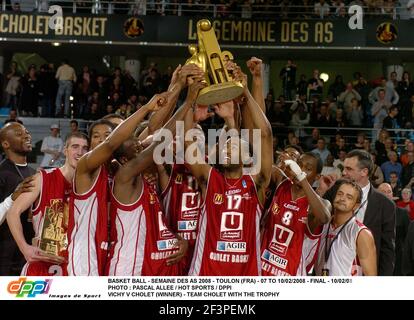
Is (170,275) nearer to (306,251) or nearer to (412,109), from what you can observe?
(306,251)

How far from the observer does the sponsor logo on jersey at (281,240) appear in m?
4.80

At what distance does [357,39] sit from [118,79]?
20.2 ft

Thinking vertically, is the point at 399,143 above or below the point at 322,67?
below

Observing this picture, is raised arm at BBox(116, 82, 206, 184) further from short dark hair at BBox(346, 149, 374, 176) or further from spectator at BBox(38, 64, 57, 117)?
spectator at BBox(38, 64, 57, 117)

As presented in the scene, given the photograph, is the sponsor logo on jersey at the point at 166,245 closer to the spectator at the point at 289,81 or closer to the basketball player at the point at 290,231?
the basketball player at the point at 290,231

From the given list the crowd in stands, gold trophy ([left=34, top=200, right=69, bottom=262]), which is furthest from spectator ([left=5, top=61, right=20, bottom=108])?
gold trophy ([left=34, top=200, right=69, bottom=262])

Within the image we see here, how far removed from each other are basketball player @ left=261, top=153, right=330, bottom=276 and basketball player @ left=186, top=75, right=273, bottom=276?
0.20 metres

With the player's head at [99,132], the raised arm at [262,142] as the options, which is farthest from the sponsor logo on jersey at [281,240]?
the player's head at [99,132]

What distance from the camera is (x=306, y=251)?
4.96m

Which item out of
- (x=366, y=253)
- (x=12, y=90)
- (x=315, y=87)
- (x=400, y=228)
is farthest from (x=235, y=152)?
(x=12, y=90)

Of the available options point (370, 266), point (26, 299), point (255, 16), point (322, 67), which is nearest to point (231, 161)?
point (370, 266)

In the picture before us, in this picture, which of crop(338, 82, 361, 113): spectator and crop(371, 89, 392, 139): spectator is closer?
crop(371, 89, 392, 139): spectator

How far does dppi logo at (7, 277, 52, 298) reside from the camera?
4164mm

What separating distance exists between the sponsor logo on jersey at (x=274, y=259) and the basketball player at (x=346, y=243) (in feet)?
1.10
